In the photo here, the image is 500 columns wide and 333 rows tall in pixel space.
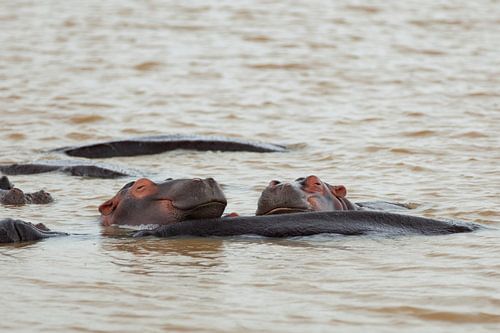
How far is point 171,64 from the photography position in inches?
696

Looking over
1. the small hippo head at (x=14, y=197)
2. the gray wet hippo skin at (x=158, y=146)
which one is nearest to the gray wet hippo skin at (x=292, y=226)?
the small hippo head at (x=14, y=197)

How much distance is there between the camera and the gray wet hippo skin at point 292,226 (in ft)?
22.3

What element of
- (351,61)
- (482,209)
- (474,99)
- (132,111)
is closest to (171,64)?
(351,61)

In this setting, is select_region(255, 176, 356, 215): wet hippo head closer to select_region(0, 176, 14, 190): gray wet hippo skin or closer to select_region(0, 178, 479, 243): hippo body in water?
select_region(0, 178, 479, 243): hippo body in water

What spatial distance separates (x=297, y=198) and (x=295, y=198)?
0.04 ft

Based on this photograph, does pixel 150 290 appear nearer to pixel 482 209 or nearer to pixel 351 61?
pixel 482 209

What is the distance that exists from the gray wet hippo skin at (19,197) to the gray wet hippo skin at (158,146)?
2.15 meters

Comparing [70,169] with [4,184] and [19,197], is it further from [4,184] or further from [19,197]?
[19,197]

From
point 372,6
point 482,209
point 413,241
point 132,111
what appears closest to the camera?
point 413,241

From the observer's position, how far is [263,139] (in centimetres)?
1244

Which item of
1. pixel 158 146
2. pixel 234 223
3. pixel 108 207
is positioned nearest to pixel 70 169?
pixel 158 146

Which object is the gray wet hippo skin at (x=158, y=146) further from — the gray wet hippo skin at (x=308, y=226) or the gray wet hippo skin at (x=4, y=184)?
the gray wet hippo skin at (x=308, y=226)

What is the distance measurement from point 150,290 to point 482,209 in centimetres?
307

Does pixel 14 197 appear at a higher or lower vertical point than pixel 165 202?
lower
